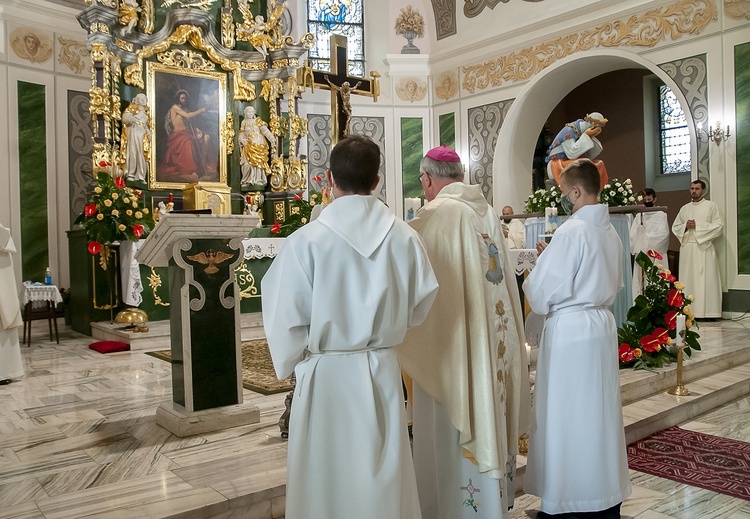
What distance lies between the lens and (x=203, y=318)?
3998mm

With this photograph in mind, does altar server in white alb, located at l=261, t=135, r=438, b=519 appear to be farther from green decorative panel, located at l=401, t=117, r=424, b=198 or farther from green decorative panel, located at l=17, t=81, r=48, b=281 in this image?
green decorative panel, located at l=401, t=117, r=424, b=198

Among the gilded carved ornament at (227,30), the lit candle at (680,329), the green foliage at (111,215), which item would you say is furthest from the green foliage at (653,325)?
the gilded carved ornament at (227,30)

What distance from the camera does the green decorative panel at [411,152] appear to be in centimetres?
1355

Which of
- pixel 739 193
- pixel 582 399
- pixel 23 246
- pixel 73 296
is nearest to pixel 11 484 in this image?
pixel 582 399

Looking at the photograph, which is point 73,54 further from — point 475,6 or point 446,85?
point 475,6

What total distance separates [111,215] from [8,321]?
2.62 metres

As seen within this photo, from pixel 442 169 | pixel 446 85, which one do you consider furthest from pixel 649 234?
pixel 442 169

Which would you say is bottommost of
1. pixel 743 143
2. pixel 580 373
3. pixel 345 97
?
pixel 580 373

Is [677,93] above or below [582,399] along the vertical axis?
above

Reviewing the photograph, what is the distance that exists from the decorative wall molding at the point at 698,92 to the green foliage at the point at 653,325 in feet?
13.9

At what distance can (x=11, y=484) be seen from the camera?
10.4 ft

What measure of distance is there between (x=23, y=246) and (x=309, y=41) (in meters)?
5.24

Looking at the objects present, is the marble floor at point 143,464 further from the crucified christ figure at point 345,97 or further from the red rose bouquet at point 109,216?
the crucified christ figure at point 345,97

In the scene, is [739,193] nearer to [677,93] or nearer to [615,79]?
[677,93]
